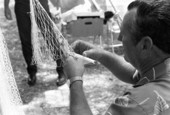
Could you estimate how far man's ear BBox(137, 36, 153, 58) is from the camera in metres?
1.22

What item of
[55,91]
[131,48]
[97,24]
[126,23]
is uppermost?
[126,23]

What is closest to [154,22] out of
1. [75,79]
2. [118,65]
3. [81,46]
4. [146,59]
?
[146,59]

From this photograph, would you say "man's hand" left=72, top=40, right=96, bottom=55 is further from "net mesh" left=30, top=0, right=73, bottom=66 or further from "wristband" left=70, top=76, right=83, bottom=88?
"net mesh" left=30, top=0, right=73, bottom=66

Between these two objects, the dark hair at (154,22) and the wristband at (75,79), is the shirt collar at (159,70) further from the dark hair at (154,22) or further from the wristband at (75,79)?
the wristband at (75,79)

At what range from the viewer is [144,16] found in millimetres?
1206

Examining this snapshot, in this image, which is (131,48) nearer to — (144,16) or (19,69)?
(144,16)

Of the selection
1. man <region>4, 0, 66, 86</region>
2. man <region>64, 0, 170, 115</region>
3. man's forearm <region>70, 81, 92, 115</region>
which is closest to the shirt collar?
man <region>64, 0, 170, 115</region>

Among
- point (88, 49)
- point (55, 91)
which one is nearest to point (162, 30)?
point (88, 49)

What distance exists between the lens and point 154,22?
1.17 m

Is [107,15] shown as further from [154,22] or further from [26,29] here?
[154,22]

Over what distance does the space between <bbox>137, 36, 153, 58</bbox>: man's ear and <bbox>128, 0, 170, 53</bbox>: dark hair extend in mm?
14

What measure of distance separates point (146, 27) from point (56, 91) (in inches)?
113

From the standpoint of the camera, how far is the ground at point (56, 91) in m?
3.59

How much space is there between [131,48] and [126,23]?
0.37ft
